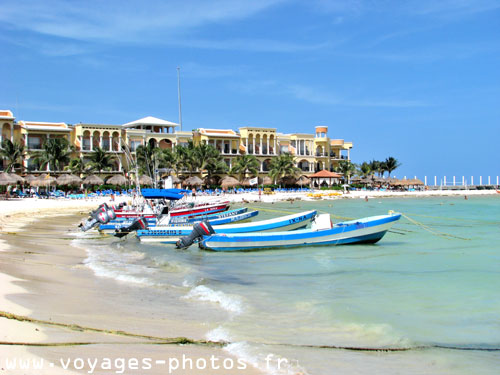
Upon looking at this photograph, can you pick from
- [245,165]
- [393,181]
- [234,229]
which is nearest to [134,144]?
[245,165]

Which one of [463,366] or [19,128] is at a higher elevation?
[19,128]

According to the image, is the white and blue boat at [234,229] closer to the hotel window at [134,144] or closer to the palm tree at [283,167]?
the hotel window at [134,144]

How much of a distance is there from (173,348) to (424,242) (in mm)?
17444

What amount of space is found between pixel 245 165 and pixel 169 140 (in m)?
10.8

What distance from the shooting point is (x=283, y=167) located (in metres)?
68.6

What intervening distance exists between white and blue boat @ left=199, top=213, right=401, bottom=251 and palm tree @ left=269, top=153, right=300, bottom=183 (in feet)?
161

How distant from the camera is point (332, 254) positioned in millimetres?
17344

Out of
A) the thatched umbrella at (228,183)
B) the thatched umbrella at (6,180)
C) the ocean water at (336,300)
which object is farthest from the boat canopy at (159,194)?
the thatched umbrella at (228,183)

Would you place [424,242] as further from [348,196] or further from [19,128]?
[19,128]

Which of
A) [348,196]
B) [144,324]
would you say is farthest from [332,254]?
[348,196]

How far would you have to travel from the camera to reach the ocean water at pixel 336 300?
683 centimetres

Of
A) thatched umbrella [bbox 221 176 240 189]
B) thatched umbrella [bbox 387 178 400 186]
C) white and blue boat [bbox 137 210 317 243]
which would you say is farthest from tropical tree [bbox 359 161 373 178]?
white and blue boat [bbox 137 210 317 243]

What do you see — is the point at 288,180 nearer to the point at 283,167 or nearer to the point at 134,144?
the point at 283,167

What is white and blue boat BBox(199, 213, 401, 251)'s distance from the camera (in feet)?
58.7
